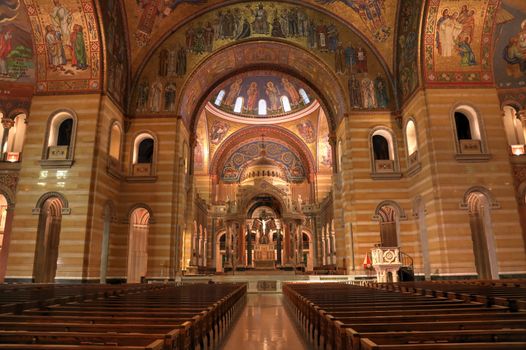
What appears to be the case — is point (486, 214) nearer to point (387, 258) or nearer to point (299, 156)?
point (387, 258)

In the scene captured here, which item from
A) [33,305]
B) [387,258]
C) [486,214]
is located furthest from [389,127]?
[33,305]

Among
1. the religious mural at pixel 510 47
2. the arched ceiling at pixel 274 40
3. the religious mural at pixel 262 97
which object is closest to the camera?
the arched ceiling at pixel 274 40

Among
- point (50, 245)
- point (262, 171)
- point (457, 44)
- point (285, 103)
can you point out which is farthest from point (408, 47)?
point (262, 171)

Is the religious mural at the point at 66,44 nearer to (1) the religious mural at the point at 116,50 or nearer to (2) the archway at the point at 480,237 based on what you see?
(1) the religious mural at the point at 116,50

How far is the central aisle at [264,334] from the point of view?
5.93 metres

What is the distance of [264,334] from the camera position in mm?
6906

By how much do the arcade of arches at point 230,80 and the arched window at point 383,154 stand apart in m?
0.08

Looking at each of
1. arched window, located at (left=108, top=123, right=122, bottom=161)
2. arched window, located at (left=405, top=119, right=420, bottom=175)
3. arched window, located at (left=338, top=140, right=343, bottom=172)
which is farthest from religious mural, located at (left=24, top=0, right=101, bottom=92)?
arched window, located at (left=405, top=119, right=420, bottom=175)

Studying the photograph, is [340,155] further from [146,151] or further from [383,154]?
[146,151]

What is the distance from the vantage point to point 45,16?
16516mm

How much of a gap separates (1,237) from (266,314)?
17347mm

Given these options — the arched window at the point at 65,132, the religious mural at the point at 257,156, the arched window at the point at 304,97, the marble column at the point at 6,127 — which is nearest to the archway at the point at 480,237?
the arched window at the point at 65,132

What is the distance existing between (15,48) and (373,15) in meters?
18.7

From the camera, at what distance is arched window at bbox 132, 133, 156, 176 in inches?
795
